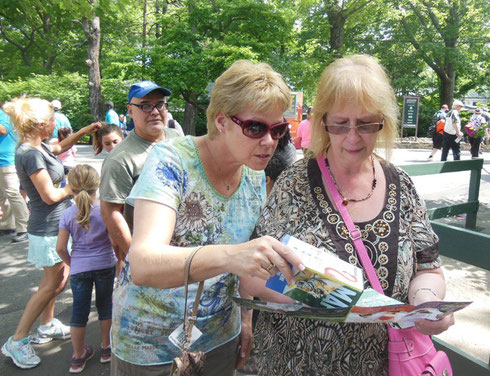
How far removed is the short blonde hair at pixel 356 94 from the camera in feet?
4.91

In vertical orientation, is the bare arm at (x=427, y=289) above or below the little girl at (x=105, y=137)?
below

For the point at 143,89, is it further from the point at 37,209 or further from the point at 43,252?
the point at 43,252

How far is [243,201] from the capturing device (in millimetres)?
1614

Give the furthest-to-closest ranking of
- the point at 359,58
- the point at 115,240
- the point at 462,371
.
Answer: the point at 115,240, the point at 462,371, the point at 359,58

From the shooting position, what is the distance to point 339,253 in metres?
1.41

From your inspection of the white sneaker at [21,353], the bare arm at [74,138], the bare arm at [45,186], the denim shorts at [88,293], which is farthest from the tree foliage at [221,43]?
the white sneaker at [21,353]

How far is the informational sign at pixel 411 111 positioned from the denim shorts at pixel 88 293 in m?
19.2

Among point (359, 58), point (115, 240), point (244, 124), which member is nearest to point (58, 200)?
point (115, 240)

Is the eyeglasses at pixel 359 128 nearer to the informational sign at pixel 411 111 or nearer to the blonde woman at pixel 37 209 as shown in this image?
the blonde woman at pixel 37 209

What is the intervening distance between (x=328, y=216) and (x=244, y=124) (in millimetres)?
476

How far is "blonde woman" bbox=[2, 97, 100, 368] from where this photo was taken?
116 inches

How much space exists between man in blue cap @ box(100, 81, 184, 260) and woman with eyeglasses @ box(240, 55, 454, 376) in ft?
4.20

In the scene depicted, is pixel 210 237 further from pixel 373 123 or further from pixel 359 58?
pixel 359 58

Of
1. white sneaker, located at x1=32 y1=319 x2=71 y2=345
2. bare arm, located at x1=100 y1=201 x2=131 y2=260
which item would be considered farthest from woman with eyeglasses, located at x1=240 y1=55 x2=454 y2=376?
white sneaker, located at x1=32 y1=319 x2=71 y2=345
